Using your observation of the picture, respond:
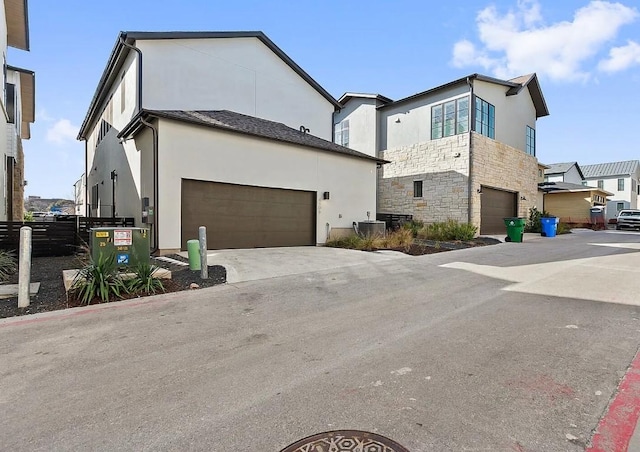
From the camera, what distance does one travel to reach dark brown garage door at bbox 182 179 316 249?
11.0m

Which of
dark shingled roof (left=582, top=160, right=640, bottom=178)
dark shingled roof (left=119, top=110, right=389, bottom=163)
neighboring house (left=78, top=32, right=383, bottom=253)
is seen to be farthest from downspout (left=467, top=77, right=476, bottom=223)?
dark shingled roof (left=582, top=160, right=640, bottom=178)

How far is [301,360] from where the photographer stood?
3.44 m

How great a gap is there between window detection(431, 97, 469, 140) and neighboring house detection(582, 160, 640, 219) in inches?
1400

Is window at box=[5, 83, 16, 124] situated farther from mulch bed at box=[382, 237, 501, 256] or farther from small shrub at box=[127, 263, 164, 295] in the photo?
mulch bed at box=[382, 237, 501, 256]

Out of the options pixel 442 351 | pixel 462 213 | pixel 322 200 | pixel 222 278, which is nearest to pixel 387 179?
pixel 462 213

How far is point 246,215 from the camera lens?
1209cm

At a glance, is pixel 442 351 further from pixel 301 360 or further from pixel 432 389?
pixel 301 360

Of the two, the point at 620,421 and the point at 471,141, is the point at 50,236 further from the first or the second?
the point at 471,141

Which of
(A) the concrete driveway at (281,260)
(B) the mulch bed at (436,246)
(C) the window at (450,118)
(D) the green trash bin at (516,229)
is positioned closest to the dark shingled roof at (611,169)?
(C) the window at (450,118)

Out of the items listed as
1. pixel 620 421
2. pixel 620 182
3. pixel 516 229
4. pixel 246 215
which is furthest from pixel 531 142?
pixel 620 182

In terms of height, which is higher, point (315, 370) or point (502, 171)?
point (502, 171)

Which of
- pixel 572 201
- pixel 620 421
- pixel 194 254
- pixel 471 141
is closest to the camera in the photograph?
pixel 620 421

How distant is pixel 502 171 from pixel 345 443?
2087 centimetres

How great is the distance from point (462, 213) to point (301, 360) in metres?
16.4
